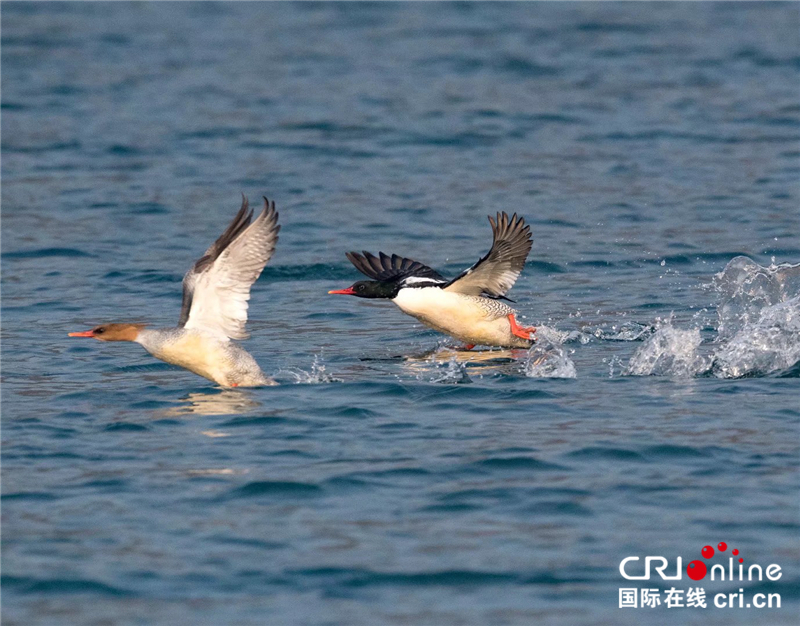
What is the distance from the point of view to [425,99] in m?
23.6

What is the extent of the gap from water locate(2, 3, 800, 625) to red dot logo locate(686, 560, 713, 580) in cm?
13

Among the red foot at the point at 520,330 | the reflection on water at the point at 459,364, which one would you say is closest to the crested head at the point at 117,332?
the reflection on water at the point at 459,364

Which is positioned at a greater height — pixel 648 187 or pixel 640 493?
pixel 648 187

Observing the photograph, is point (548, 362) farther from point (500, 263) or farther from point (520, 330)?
point (500, 263)

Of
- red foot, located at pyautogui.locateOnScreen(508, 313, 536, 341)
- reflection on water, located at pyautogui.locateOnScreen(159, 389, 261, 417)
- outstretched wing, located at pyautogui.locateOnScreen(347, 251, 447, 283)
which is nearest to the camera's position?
reflection on water, located at pyautogui.locateOnScreen(159, 389, 261, 417)

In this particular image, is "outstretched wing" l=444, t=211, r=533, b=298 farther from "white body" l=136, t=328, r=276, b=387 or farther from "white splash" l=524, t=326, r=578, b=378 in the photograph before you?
"white body" l=136, t=328, r=276, b=387

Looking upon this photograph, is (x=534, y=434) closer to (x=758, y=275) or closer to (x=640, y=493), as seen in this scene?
(x=640, y=493)

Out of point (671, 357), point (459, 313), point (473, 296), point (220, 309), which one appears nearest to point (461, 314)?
point (459, 313)

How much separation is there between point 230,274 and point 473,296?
265 centimetres

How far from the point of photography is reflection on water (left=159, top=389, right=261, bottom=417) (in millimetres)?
8727

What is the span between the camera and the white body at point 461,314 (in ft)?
34.9

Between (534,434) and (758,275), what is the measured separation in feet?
12.7

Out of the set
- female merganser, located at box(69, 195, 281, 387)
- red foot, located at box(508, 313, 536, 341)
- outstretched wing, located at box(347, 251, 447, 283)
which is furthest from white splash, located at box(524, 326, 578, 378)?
female merganser, located at box(69, 195, 281, 387)

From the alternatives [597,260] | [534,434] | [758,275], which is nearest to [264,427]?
[534,434]
